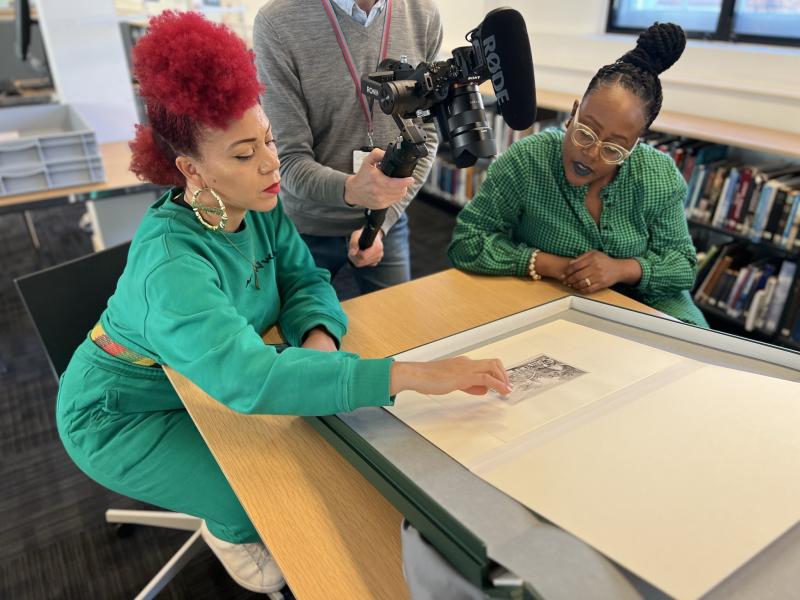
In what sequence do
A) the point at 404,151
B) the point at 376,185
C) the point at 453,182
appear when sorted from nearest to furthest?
the point at 404,151
the point at 376,185
the point at 453,182

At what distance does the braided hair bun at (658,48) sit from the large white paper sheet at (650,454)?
2.10 ft

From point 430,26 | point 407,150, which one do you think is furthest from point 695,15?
point 407,150

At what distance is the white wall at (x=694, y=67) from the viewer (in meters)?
2.60

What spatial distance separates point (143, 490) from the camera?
1108 millimetres

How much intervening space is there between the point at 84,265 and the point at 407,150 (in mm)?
859

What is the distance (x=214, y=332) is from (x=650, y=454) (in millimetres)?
615

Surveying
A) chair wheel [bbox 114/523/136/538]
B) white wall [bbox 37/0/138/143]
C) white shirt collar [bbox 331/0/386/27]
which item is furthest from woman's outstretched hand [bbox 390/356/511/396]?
white wall [bbox 37/0/138/143]

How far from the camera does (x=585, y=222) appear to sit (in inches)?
56.8

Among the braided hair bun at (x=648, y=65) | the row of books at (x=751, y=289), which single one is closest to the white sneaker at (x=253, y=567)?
the braided hair bun at (x=648, y=65)

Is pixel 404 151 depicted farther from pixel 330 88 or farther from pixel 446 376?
pixel 330 88

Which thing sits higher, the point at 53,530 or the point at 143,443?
the point at 143,443

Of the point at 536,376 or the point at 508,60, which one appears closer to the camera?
the point at 508,60

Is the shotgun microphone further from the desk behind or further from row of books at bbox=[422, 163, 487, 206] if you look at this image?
row of books at bbox=[422, 163, 487, 206]

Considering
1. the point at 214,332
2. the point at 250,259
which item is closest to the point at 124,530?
the point at 250,259
